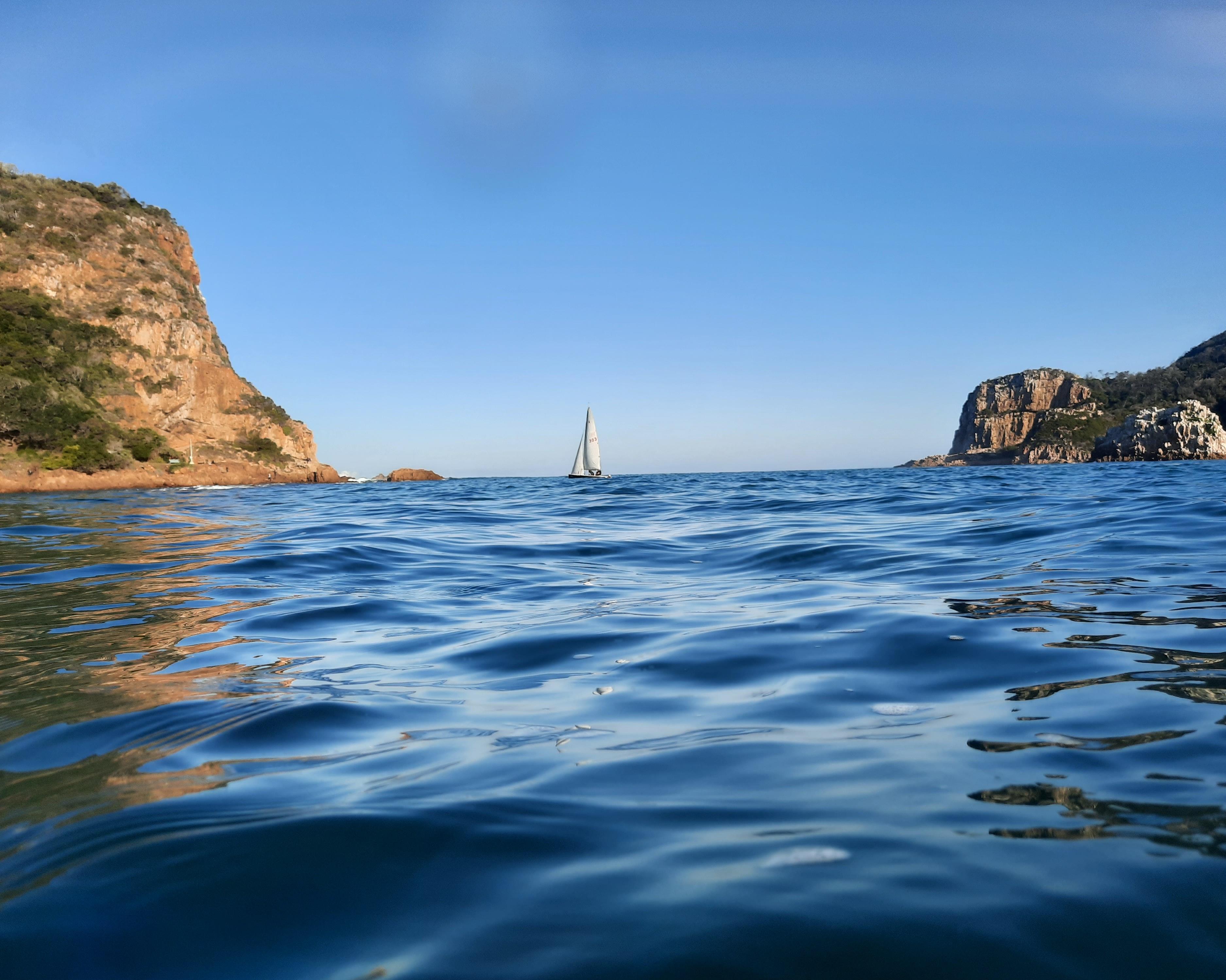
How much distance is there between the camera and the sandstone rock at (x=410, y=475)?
11006cm

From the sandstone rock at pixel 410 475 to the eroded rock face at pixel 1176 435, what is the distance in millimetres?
91900

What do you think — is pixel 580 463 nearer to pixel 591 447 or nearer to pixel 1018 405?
pixel 591 447

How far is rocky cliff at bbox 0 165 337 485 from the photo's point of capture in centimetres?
4475

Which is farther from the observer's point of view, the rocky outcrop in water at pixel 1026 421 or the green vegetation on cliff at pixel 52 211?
the rocky outcrop in water at pixel 1026 421

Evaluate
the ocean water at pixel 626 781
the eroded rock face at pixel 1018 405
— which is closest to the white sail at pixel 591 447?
the ocean water at pixel 626 781

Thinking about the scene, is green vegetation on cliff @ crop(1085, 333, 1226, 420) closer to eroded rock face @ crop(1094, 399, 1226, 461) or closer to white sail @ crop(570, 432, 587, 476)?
eroded rock face @ crop(1094, 399, 1226, 461)

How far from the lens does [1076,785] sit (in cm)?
199

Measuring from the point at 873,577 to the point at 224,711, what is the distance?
5.31m

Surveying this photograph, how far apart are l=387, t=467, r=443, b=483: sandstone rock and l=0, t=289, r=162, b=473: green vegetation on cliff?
177 ft

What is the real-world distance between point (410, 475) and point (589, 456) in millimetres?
55725

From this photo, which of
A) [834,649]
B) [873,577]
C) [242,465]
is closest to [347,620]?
[834,649]

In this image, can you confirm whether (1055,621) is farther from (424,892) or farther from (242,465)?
(242,465)

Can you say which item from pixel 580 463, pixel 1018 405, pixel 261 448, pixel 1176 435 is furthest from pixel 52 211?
pixel 1018 405

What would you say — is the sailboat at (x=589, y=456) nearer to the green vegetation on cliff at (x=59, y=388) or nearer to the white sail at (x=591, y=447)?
the white sail at (x=591, y=447)
